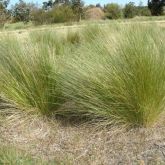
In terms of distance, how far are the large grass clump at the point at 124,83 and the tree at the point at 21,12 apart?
30.1 meters

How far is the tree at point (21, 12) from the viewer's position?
34.3 metres

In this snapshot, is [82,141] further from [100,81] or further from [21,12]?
[21,12]

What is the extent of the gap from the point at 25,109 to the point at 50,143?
82cm

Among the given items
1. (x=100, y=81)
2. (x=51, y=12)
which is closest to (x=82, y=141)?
(x=100, y=81)

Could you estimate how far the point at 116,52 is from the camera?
4379mm

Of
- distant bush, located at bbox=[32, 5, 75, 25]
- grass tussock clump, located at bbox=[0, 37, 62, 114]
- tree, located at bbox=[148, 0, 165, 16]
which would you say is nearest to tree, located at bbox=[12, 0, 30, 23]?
distant bush, located at bbox=[32, 5, 75, 25]

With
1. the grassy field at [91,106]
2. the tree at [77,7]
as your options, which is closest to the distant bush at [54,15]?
the tree at [77,7]

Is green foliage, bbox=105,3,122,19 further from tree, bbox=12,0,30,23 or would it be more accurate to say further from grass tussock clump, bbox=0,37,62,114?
tree, bbox=12,0,30,23

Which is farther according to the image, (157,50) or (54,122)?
(54,122)

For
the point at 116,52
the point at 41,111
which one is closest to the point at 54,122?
the point at 41,111

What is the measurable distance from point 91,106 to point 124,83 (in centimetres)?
39

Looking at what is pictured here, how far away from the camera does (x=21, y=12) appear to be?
3525 cm

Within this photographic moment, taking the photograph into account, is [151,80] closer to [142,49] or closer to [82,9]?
[142,49]

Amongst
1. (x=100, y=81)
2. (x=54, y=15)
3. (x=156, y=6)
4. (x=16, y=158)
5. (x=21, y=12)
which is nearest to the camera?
(x=16, y=158)
